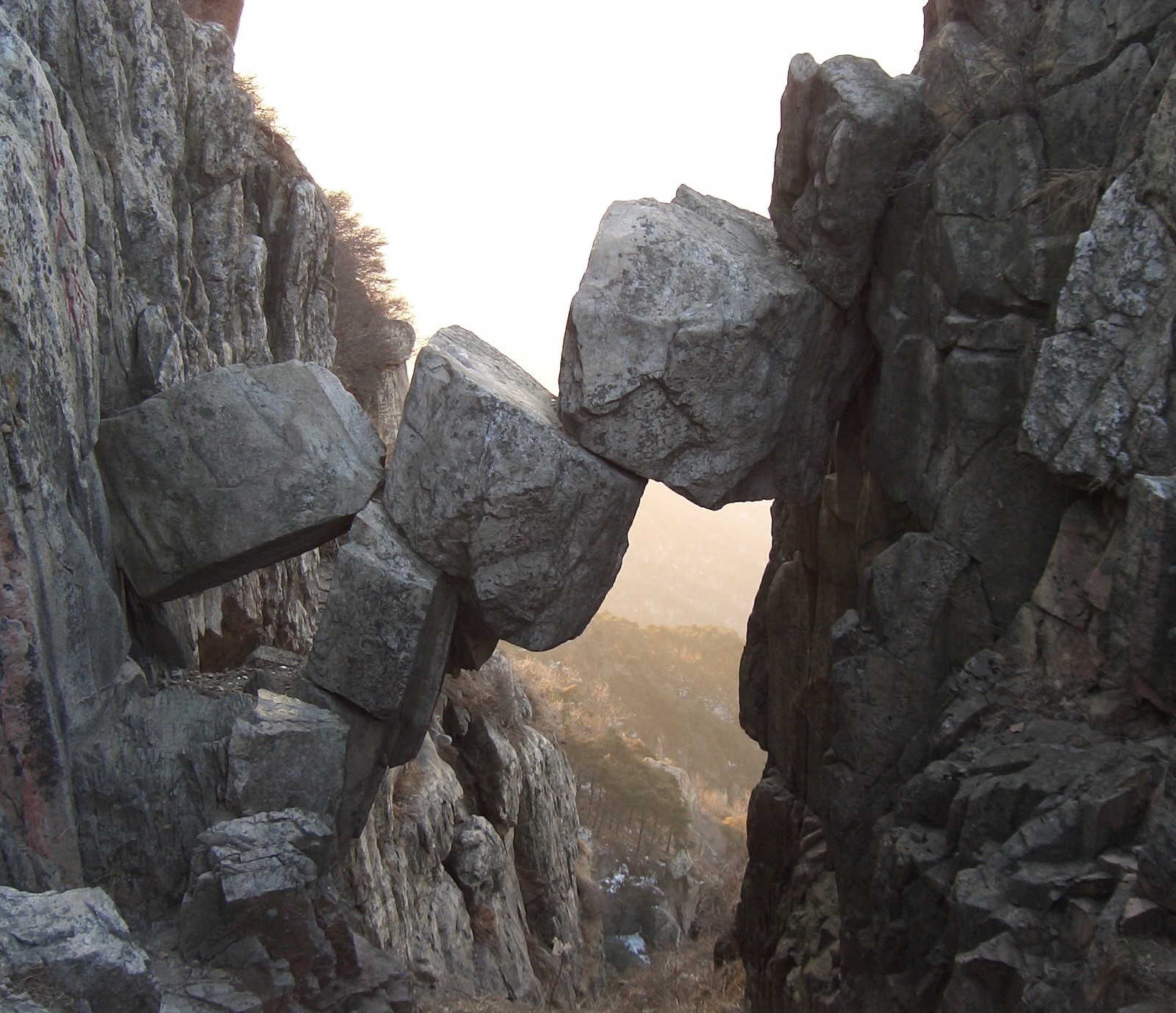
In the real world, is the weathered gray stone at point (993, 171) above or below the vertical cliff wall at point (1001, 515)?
above

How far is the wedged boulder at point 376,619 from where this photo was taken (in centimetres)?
1005

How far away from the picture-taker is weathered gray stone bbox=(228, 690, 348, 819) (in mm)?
9422

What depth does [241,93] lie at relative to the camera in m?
12.9

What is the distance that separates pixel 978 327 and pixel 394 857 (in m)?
10.0

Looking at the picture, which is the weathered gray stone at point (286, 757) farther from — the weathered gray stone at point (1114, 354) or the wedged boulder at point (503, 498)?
the weathered gray stone at point (1114, 354)

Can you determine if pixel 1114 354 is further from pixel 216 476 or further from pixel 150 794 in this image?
pixel 150 794

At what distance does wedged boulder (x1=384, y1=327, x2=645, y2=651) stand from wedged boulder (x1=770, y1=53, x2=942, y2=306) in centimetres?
312

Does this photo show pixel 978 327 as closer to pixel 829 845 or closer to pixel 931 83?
pixel 931 83

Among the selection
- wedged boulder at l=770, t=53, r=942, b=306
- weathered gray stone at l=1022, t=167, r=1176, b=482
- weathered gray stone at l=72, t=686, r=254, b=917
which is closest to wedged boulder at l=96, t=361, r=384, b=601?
weathered gray stone at l=72, t=686, r=254, b=917

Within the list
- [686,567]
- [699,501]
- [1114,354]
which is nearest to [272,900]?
[699,501]

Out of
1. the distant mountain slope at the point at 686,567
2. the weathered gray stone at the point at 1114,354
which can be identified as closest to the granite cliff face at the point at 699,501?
the weathered gray stone at the point at 1114,354

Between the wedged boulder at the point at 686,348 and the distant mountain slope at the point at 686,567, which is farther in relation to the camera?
the distant mountain slope at the point at 686,567

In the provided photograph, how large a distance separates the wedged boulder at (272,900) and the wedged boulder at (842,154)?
24.7ft

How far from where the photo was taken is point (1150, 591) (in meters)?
7.09
